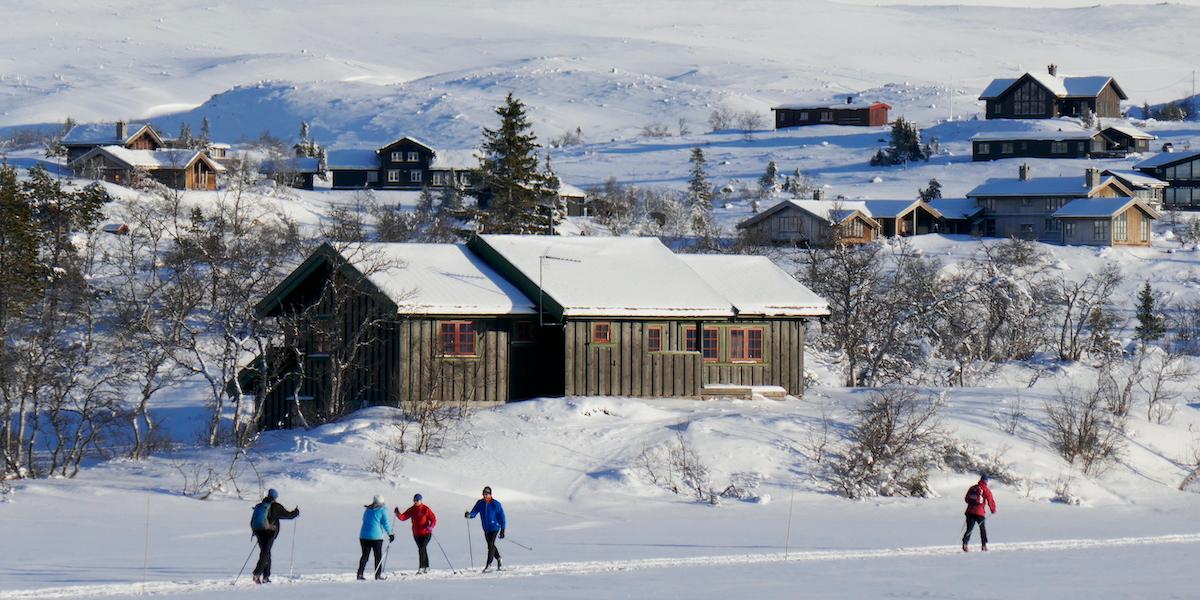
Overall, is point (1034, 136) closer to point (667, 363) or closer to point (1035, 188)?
point (1035, 188)

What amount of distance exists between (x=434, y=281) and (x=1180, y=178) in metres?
86.5

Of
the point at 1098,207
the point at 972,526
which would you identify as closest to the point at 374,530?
the point at 972,526

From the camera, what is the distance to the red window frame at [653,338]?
39469mm

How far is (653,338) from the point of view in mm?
39531

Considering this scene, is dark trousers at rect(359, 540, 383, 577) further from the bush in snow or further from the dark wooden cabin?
the bush in snow

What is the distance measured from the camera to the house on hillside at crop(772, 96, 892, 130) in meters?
148

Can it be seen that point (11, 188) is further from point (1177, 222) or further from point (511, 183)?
point (1177, 222)

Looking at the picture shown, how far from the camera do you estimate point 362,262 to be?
39000 millimetres

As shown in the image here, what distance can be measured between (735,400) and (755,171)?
85.7 metres

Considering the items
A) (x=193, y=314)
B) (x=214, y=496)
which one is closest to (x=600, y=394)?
(x=214, y=496)

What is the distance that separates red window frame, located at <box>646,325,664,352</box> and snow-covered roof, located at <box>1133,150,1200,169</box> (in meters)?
82.8

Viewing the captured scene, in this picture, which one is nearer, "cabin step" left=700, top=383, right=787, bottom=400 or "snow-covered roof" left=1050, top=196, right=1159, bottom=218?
"cabin step" left=700, top=383, right=787, bottom=400

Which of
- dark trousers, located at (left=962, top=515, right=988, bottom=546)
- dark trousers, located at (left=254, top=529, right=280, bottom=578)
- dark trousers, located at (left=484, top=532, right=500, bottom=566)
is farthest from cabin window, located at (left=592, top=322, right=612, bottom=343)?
dark trousers, located at (left=254, top=529, right=280, bottom=578)

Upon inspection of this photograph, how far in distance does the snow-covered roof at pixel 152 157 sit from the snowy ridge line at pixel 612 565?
81597 mm
